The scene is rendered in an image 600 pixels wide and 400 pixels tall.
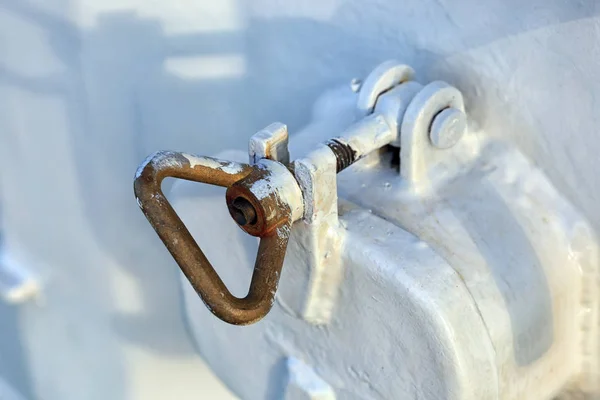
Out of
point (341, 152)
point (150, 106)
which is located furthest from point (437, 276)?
point (150, 106)

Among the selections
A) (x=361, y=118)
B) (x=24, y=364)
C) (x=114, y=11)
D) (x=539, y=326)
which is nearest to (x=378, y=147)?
(x=361, y=118)

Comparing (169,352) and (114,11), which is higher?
(114,11)

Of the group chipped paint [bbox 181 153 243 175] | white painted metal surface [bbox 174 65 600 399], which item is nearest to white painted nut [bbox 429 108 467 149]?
white painted metal surface [bbox 174 65 600 399]

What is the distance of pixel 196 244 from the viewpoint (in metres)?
0.29

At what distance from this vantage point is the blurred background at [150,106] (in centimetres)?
38

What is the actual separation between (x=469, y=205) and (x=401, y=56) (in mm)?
A: 109

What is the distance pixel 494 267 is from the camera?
0.35m

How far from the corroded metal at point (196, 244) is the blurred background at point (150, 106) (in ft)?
0.51

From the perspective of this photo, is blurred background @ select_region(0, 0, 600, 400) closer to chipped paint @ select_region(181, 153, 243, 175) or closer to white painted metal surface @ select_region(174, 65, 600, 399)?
white painted metal surface @ select_region(174, 65, 600, 399)

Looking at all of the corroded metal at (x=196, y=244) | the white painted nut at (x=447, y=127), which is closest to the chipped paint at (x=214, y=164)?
the corroded metal at (x=196, y=244)

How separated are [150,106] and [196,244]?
0.29 metres

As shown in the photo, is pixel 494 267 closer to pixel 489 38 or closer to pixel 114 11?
pixel 489 38

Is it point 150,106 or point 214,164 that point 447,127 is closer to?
point 214,164

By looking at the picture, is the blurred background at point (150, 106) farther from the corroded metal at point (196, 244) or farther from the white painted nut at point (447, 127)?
the corroded metal at point (196, 244)
